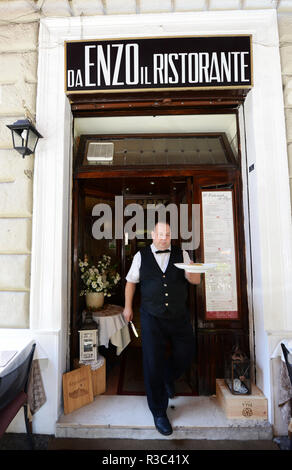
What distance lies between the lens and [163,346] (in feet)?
8.38

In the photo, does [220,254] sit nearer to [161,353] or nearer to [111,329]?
[161,353]

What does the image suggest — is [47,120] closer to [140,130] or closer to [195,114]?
[140,130]

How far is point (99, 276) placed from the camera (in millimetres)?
3428

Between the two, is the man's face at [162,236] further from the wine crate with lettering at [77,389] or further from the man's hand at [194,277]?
the wine crate with lettering at [77,389]

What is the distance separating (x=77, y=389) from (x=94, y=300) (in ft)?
3.74

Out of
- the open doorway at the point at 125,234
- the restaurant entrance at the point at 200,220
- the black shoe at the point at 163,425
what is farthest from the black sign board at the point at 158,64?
the black shoe at the point at 163,425

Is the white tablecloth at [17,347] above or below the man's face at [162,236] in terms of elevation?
below

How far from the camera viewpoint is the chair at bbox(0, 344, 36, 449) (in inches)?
70.0

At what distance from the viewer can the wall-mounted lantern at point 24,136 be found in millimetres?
2412

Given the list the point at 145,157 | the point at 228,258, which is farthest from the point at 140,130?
the point at 228,258

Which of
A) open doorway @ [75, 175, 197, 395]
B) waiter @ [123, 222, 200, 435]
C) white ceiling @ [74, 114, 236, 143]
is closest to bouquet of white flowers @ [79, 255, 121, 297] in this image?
open doorway @ [75, 175, 197, 395]

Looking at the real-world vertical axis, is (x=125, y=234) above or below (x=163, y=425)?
above

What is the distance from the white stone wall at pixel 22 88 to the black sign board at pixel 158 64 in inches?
16.4

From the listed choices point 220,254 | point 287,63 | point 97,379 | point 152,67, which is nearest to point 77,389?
point 97,379
